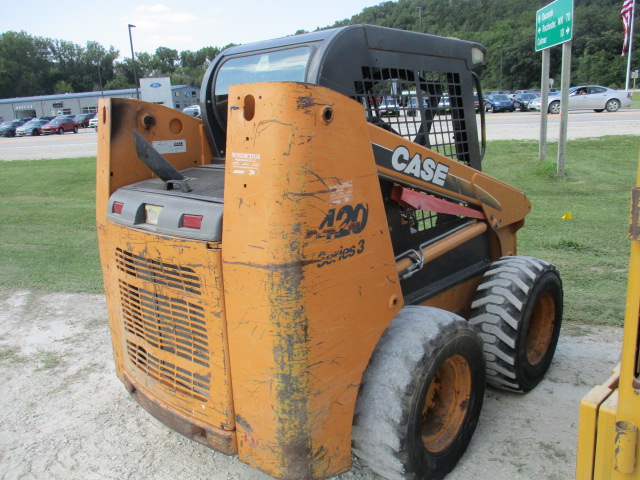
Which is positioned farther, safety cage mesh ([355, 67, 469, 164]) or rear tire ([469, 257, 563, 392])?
rear tire ([469, 257, 563, 392])

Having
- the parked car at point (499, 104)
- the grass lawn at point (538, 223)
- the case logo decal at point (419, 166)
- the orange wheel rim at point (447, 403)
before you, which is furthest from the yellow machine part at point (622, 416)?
the parked car at point (499, 104)

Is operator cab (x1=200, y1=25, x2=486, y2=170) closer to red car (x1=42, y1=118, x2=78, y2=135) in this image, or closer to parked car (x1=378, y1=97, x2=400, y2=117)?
parked car (x1=378, y1=97, x2=400, y2=117)

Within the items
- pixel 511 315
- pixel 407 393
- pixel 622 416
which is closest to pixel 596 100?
pixel 511 315

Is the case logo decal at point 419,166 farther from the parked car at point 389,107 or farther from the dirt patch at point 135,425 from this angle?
the dirt patch at point 135,425

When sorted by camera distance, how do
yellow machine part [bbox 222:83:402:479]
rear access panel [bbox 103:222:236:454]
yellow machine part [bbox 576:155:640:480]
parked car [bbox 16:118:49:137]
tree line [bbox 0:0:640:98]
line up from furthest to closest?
tree line [bbox 0:0:640:98] → parked car [bbox 16:118:49:137] → rear access panel [bbox 103:222:236:454] → yellow machine part [bbox 222:83:402:479] → yellow machine part [bbox 576:155:640:480]

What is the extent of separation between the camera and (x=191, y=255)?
7.85 feet

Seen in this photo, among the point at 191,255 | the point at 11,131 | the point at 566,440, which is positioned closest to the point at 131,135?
the point at 191,255

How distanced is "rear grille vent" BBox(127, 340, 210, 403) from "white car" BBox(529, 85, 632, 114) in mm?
30184

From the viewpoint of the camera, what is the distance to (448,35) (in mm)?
88812

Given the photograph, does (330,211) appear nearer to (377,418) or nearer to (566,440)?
(377,418)

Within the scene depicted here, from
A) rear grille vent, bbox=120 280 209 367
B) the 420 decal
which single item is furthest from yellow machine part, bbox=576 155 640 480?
rear grille vent, bbox=120 280 209 367

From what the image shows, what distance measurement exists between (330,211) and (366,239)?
10.9 inches

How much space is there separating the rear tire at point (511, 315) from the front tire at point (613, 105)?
28.6 meters

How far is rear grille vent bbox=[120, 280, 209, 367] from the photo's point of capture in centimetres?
249
